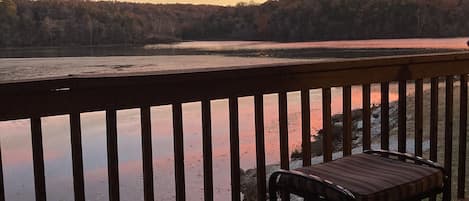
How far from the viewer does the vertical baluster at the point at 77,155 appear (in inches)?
71.4

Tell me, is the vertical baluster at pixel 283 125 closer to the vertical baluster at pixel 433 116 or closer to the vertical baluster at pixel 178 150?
the vertical baluster at pixel 178 150

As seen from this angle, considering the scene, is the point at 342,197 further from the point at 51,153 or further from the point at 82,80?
the point at 51,153

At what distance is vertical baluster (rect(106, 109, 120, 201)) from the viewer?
6.22 ft

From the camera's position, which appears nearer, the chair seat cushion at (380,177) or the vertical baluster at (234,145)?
the chair seat cushion at (380,177)

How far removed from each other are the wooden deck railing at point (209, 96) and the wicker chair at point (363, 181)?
184 millimetres

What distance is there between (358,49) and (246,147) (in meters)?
30.3

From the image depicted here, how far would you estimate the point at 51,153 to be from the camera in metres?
12.3

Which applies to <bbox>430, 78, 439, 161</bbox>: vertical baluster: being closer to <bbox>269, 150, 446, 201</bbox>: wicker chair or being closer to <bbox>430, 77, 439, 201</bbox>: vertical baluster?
<bbox>430, 77, 439, 201</bbox>: vertical baluster

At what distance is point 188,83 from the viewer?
6.66 ft

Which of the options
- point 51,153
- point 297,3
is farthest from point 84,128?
point 297,3

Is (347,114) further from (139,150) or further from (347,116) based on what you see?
(139,150)

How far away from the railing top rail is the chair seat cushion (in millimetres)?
401

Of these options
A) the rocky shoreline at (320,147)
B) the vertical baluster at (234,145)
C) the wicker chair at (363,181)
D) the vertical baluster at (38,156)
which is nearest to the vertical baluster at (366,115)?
the wicker chair at (363,181)

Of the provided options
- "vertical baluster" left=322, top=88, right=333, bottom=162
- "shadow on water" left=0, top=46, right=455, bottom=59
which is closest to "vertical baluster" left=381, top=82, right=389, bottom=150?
"vertical baluster" left=322, top=88, right=333, bottom=162
